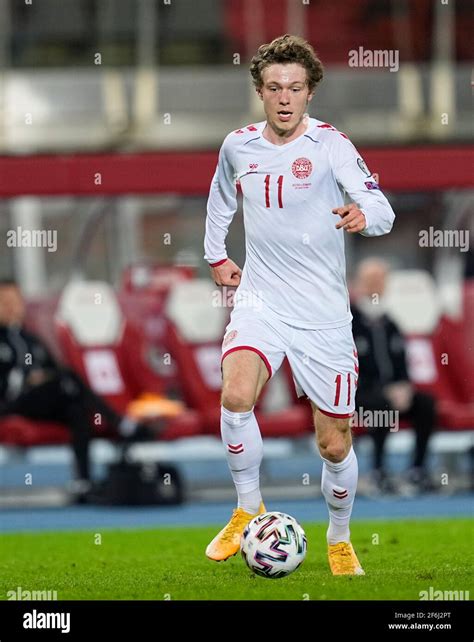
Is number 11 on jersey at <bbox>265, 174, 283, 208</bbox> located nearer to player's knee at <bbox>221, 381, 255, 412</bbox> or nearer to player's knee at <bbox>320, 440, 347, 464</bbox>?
player's knee at <bbox>221, 381, 255, 412</bbox>

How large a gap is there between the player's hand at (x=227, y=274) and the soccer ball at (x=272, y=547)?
44.3 inches

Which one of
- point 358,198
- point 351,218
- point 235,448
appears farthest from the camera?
point 235,448

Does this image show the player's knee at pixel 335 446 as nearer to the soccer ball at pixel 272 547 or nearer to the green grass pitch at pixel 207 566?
the soccer ball at pixel 272 547

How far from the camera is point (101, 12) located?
744 inches

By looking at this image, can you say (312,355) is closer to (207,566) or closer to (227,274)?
(227,274)

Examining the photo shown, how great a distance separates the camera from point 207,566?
8.13 meters

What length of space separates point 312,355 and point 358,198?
2.56ft

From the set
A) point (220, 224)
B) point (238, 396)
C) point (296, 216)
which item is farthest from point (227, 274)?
point (238, 396)

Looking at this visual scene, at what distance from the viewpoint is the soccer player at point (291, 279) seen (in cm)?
707

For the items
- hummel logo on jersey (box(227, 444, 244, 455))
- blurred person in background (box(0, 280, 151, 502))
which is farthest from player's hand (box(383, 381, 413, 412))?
hummel logo on jersey (box(227, 444, 244, 455))

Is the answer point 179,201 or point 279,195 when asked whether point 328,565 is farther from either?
point 179,201

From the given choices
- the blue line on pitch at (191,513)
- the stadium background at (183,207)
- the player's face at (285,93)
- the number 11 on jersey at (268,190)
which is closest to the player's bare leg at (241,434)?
the number 11 on jersey at (268,190)

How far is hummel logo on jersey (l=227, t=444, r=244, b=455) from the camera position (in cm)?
724
